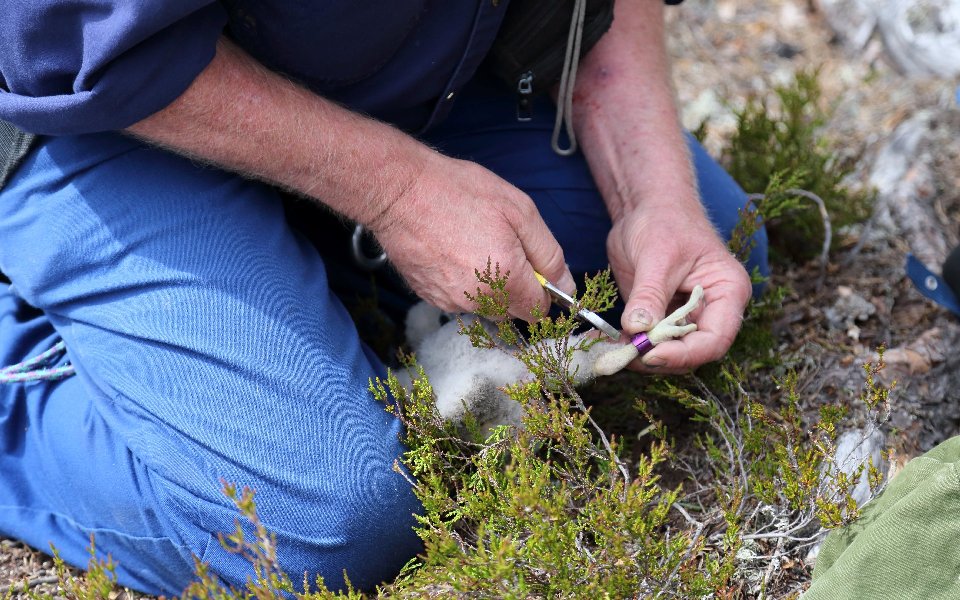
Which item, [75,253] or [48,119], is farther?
[75,253]

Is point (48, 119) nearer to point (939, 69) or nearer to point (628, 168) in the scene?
point (628, 168)

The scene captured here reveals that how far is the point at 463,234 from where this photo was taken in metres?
1.97

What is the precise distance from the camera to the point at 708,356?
80.4 inches

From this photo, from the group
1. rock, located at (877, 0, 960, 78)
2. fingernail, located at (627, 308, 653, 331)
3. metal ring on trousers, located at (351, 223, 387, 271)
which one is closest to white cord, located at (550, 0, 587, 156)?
metal ring on trousers, located at (351, 223, 387, 271)

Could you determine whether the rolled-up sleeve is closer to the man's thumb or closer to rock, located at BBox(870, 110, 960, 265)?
the man's thumb

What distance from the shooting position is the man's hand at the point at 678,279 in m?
→ 1.99

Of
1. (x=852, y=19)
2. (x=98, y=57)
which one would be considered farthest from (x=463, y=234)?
(x=852, y=19)

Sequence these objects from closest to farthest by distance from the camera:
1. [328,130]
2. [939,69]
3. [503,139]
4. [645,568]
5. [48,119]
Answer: [645,568] < [48,119] < [328,130] < [503,139] < [939,69]

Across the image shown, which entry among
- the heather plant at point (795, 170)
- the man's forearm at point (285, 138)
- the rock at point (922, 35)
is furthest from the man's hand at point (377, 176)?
the rock at point (922, 35)

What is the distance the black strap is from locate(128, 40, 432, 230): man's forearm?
35 centimetres

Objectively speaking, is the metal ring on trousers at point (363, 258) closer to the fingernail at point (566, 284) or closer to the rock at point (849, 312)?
the fingernail at point (566, 284)

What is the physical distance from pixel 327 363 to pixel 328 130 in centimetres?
53

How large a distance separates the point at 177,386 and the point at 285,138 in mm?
600

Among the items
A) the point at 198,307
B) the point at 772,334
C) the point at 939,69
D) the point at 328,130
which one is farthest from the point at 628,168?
the point at 939,69
